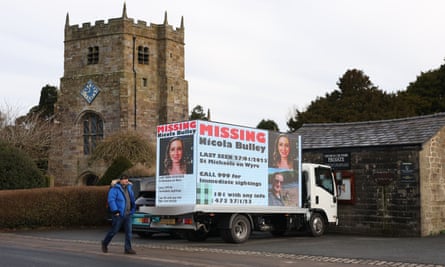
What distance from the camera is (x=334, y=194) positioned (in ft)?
72.6

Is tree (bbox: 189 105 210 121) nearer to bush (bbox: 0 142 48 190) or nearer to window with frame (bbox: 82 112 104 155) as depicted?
window with frame (bbox: 82 112 104 155)

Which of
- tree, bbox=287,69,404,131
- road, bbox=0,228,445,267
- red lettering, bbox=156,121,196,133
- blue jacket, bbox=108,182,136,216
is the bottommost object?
road, bbox=0,228,445,267

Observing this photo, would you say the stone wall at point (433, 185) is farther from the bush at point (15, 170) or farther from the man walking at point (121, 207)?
the bush at point (15, 170)

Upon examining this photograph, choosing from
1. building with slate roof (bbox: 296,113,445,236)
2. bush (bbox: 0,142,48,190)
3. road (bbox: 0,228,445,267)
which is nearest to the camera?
road (bbox: 0,228,445,267)

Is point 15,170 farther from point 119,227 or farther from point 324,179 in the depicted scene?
point 119,227

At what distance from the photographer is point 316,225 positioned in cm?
2109

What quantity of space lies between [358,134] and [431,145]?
3264mm

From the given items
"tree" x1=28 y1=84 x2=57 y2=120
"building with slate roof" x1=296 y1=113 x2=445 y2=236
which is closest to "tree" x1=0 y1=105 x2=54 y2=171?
"tree" x1=28 y1=84 x2=57 y2=120

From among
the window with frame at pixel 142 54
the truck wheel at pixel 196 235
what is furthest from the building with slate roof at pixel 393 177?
the window with frame at pixel 142 54

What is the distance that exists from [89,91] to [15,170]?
82.2 feet

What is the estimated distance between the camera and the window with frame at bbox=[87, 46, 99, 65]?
51.6 metres

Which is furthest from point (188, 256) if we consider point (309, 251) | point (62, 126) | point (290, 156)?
point (62, 126)

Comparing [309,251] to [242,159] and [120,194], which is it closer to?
[242,159]

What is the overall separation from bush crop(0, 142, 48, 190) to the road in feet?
22.9
